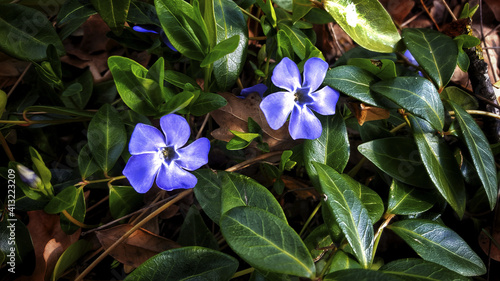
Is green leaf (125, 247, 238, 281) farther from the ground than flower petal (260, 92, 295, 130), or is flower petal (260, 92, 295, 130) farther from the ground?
flower petal (260, 92, 295, 130)

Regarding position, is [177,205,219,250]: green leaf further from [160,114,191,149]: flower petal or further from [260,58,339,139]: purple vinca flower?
[260,58,339,139]: purple vinca flower

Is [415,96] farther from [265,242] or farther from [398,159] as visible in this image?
[265,242]

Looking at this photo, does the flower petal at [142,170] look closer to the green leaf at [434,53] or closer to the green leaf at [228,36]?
the green leaf at [228,36]

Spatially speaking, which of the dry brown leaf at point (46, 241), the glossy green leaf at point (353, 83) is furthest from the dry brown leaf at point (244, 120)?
the dry brown leaf at point (46, 241)

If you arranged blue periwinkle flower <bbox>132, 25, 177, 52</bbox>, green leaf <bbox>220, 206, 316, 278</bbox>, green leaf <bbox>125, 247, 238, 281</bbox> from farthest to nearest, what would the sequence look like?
blue periwinkle flower <bbox>132, 25, 177, 52</bbox>
green leaf <bbox>125, 247, 238, 281</bbox>
green leaf <bbox>220, 206, 316, 278</bbox>

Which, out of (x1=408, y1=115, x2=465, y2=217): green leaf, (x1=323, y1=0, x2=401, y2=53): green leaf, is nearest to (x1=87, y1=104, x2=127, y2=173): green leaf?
(x1=323, y1=0, x2=401, y2=53): green leaf

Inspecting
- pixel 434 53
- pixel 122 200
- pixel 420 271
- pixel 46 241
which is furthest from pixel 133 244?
pixel 434 53
